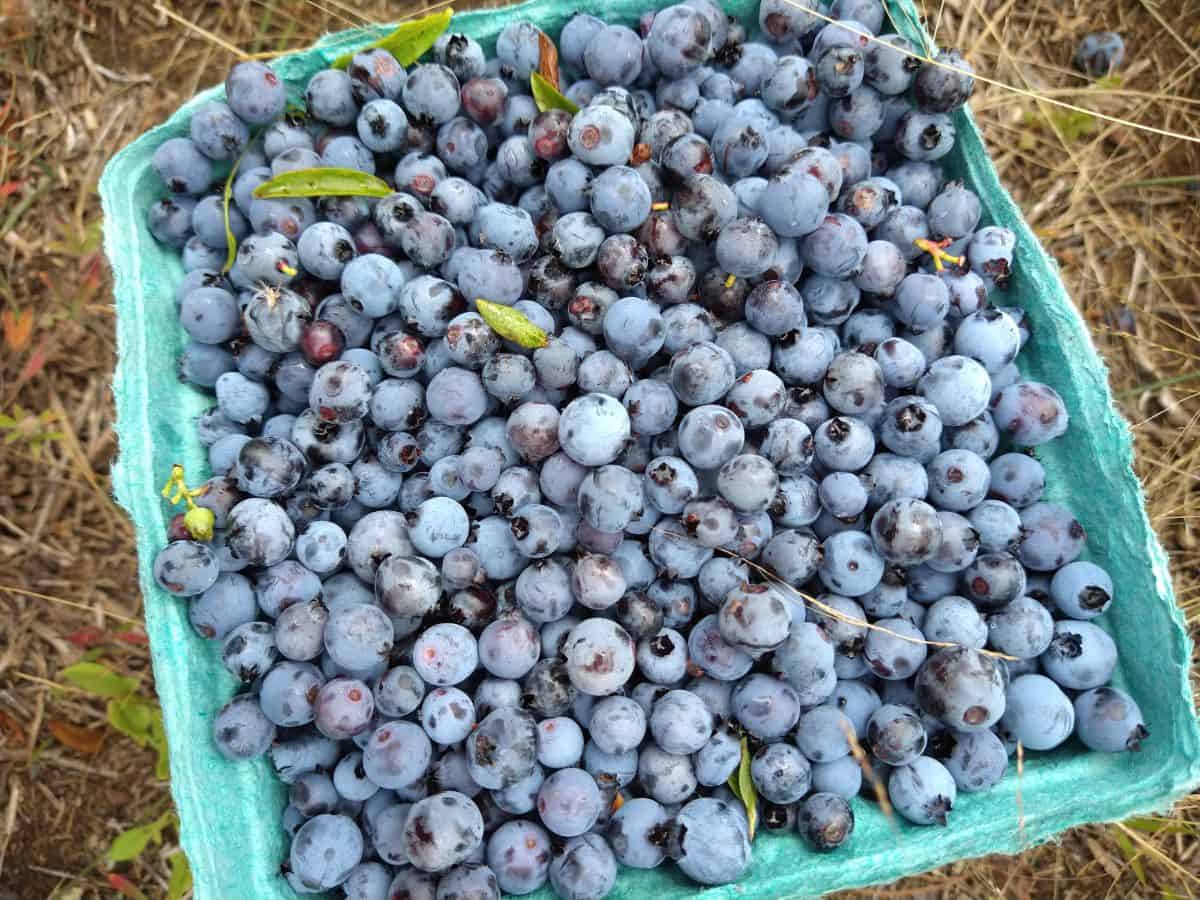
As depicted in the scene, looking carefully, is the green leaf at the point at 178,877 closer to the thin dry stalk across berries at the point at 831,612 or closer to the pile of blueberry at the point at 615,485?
the pile of blueberry at the point at 615,485

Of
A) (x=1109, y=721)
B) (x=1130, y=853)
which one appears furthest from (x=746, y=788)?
(x=1130, y=853)

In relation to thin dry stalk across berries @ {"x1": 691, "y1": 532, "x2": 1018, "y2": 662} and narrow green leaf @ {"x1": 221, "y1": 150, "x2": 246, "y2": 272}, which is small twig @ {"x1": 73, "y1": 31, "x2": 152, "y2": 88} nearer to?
narrow green leaf @ {"x1": 221, "y1": 150, "x2": 246, "y2": 272}

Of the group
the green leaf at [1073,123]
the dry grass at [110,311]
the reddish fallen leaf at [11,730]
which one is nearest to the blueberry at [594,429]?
the dry grass at [110,311]

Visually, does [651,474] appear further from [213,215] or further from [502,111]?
[213,215]

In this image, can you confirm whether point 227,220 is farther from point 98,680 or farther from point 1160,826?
point 1160,826

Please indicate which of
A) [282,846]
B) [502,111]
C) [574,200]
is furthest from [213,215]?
[282,846]

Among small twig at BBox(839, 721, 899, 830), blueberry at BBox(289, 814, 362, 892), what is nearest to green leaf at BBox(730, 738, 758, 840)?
small twig at BBox(839, 721, 899, 830)

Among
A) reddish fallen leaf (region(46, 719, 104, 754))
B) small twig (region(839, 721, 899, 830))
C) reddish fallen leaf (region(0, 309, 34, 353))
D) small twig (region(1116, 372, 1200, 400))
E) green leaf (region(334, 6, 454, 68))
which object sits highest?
small twig (region(1116, 372, 1200, 400))
